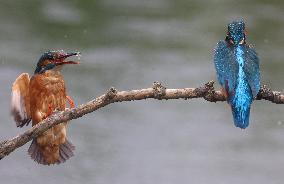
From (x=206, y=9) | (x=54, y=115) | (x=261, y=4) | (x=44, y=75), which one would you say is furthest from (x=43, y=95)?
(x=261, y=4)

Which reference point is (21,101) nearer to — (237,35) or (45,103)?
(45,103)

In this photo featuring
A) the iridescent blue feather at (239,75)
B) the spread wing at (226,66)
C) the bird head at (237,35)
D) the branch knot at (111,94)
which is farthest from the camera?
the bird head at (237,35)

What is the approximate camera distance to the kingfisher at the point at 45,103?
15.1ft

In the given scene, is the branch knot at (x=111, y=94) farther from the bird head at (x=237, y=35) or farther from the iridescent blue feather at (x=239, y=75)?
the bird head at (x=237, y=35)

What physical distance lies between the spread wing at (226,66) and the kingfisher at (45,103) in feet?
2.43

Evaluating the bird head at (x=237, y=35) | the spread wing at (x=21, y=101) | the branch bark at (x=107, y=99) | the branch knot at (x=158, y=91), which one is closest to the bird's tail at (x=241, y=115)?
Result: the branch bark at (x=107, y=99)

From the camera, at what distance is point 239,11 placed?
1377 centimetres

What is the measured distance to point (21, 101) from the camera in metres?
4.65

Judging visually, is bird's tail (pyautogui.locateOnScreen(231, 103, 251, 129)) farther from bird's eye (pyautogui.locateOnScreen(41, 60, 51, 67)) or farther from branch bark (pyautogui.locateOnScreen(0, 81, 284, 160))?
bird's eye (pyautogui.locateOnScreen(41, 60, 51, 67))

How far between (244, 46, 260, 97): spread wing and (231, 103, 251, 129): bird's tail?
9cm

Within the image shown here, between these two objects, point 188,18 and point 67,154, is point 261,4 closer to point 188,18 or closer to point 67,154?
point 188,18

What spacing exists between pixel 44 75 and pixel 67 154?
Result: 40 cm

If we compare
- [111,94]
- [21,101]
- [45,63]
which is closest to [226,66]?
[111,94]

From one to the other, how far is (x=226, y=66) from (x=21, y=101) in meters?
1.02
